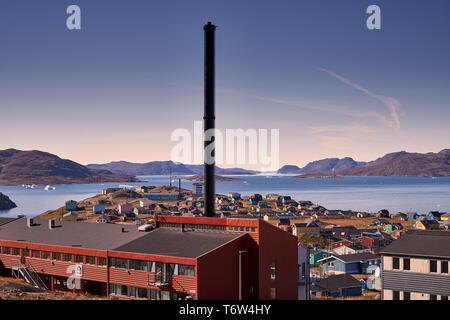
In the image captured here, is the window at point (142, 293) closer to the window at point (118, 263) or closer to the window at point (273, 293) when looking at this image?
the window at point (118, 263)

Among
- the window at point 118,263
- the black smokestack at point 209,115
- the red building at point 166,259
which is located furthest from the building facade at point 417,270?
the black smokestack at point 209,115

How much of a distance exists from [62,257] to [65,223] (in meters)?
10.6

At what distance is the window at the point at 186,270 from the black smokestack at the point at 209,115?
60.4 ft

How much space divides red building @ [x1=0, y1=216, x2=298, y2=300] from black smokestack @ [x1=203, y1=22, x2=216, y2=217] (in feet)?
31.0

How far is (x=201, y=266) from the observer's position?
29828 mm

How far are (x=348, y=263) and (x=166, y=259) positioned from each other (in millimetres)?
44112

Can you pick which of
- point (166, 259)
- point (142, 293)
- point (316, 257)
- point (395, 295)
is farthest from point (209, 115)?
point (316, 257)

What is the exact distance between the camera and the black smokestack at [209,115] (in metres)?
48.4

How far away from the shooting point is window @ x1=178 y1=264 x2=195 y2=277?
29.8m

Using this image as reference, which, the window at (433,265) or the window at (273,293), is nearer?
the window at (433,265)

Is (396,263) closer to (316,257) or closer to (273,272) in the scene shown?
(273,272)

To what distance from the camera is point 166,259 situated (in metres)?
30.7

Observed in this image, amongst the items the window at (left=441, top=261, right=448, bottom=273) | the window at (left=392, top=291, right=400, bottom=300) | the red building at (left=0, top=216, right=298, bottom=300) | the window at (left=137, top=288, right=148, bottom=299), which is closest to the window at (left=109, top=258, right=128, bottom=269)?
the red building at (left=0, top=216, right=298, bottom=300)
